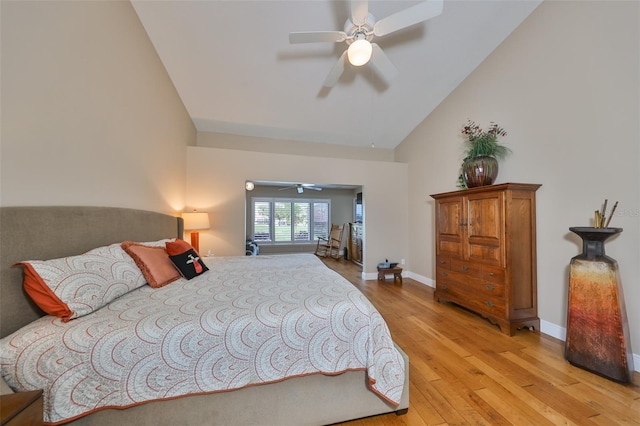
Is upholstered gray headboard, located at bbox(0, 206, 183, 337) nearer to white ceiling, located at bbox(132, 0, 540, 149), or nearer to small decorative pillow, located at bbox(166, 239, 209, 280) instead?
small decorative pillow, located at bbox(166, 239, 209, 280)

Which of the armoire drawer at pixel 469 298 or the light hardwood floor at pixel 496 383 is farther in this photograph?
the armoire drawer at pixel 469 298

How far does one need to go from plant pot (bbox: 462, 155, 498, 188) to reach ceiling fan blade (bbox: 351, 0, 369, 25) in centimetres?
199

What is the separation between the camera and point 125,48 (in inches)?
84.6

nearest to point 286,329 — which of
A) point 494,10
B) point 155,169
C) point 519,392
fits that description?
point 519,392

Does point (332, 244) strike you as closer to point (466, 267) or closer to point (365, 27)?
point (466, 267)

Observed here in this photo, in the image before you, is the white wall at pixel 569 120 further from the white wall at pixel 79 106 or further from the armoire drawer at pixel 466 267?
the white wall at pixel 79 106

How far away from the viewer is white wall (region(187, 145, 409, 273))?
3805mm

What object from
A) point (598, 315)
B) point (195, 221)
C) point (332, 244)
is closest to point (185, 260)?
point (195, 221)

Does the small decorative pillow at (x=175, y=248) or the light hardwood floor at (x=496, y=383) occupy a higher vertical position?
the small decorative pillow at (x=175, y=248)

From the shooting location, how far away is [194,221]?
3.41 meters

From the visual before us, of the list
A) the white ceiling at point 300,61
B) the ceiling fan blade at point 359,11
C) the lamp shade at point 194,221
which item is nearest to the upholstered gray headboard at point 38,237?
the lamp shade at point 194,221

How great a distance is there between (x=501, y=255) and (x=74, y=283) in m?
3.35

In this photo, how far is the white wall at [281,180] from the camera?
3.80 m

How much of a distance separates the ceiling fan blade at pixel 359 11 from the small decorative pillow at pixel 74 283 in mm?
2478
